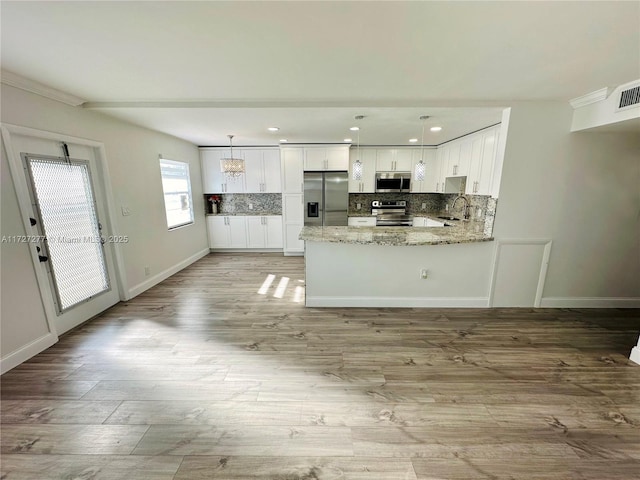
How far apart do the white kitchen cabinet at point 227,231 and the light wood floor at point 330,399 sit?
3007mm

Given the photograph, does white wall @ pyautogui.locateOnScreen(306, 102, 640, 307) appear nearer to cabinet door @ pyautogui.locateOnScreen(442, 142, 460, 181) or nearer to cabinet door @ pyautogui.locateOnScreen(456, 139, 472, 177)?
cabinet door @ pyautogui.locateOnScreen(456, 139, 472, 177)

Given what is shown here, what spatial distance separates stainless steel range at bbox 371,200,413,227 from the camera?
18.0 ft

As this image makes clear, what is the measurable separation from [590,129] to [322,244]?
3139 millimetres

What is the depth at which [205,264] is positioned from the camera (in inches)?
203

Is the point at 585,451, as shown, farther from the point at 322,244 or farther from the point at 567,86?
the point at 567,86

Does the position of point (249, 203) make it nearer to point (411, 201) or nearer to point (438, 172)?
point (411, 201)

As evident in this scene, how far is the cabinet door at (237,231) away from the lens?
19.2 feet

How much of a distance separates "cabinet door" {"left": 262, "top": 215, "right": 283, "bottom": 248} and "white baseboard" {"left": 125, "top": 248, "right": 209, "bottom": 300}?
58.8 inches

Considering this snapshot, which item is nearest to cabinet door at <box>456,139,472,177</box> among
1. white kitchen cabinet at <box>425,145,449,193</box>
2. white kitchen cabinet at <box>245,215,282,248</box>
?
white kitchen cabinet at <box>425,145,449,193</box>

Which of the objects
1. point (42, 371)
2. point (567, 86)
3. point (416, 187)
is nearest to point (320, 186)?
point (416, 187)

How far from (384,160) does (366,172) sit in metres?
0.46

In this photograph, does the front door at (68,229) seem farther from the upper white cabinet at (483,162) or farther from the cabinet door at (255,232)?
the upper white cabinet at (483,162)

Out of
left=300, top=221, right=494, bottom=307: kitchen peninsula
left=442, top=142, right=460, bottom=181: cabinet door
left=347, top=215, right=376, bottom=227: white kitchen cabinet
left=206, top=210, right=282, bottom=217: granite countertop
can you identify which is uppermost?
left=442, top=142, right=460, bottom=181: cabinet door

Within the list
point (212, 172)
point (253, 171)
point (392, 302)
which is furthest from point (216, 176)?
point (392, 302)
